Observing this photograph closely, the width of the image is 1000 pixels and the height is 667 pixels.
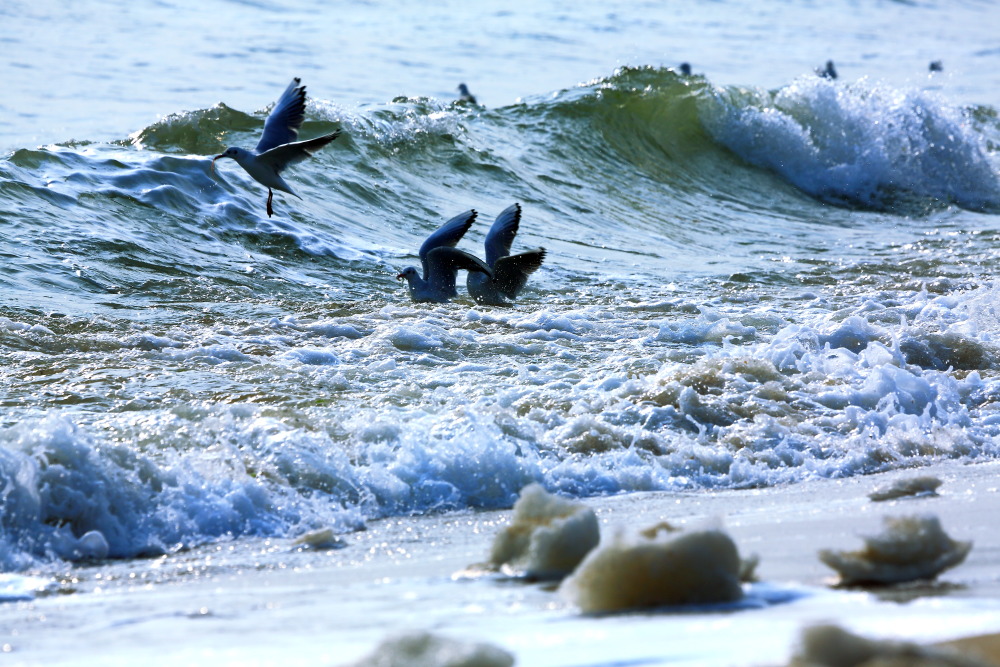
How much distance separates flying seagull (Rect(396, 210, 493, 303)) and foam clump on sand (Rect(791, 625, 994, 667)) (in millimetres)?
5967

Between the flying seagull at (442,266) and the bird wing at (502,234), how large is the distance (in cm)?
18

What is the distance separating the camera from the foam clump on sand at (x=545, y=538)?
2.84m

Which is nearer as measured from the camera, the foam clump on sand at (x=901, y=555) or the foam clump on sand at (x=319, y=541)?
the foam clump on sand at (x=901, y=555)

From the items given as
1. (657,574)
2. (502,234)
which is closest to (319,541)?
(657,574)

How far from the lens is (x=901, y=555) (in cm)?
262

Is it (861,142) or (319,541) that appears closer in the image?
(319,541)

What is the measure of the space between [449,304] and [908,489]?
4.44 m

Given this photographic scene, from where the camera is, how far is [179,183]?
10500 mm

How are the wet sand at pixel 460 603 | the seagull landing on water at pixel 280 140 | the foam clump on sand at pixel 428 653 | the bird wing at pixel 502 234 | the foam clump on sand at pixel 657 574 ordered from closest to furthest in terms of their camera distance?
the foam clump on sand at pixel 428 653 < the wet sand at pixel 460 603 < the foam clump on sand at pixel 657 574 < the seagull landing on water at pixel 280 140 < the bird wing at pixel 502 234

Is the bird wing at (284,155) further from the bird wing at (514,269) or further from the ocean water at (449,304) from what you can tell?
the bird wing at (514,269)

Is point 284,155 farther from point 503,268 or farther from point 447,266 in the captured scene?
point 503,268

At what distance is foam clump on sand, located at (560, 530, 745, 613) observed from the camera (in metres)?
2.45

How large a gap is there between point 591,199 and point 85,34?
1158 centimetres

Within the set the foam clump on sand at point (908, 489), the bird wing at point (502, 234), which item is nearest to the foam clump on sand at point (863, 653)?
the foam clump on sand at point (908, 489)
